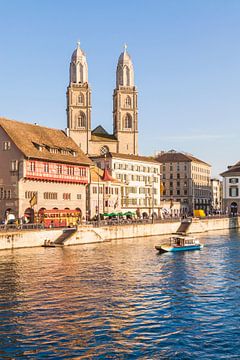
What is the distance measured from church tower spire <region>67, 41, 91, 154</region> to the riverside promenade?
4919 centimetres

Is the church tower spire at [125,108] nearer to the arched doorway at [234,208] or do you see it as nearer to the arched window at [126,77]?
the arched window at [126,77]

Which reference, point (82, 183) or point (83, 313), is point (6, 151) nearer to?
point (82, 183)

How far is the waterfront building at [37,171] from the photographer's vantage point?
8650 cm

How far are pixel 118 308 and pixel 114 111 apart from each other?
131 meters

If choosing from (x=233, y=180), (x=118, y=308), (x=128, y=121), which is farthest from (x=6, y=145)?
(x=233, y=180)

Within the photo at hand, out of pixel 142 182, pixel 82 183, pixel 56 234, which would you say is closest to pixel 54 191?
pixel 82 183

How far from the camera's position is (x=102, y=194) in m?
110

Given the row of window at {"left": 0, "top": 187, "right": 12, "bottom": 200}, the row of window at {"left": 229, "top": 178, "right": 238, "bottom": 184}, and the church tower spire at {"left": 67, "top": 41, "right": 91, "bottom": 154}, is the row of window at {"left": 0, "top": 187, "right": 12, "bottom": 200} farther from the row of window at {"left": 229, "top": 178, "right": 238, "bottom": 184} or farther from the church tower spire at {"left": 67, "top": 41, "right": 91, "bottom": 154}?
the row of window at {"left": 229, "top": 178, "right": 238, "bottom": 184}

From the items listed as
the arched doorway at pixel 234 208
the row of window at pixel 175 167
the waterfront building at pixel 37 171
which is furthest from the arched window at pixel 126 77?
the waterfront building at pixel 37 171

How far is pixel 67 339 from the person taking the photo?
96.3 ft

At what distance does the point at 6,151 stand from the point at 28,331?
60.6 metres

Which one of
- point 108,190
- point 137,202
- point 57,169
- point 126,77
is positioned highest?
point 126,77

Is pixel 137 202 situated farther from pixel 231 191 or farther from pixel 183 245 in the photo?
pixel 183 245

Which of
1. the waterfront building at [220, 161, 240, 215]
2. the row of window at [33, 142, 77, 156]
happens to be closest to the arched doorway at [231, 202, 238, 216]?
the waterfront building at [220, 161, 240, 215]
